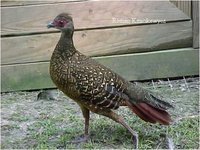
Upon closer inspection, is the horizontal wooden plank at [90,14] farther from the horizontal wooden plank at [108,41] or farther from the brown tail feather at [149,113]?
the brown tail feather at [149,113]

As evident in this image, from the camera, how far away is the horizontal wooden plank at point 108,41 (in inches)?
220

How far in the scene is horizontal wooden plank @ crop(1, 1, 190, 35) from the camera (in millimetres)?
5492

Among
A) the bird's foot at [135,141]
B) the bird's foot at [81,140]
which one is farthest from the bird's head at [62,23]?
the bird's foot at [135,141]

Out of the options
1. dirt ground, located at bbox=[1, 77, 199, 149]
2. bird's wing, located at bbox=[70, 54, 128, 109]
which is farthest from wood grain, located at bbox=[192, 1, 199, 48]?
bird's wing, located at bbox=[70, 54, 128, 109]

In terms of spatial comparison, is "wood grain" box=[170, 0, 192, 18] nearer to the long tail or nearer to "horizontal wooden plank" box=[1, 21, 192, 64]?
"horizontal wooden plank" box=[1, 21, 192, 64]

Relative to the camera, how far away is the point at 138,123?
4.55m

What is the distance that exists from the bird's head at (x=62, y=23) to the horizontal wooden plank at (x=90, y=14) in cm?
150

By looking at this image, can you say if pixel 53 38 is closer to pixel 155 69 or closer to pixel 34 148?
pixel 155 69

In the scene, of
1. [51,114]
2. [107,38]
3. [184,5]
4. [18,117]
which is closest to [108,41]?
[107,38]

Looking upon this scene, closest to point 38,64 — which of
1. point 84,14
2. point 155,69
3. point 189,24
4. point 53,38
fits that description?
point 53,38

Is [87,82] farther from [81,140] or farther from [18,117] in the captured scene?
[18,117]

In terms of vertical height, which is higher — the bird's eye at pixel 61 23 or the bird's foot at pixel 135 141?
the bird's eye at pixel 61 23

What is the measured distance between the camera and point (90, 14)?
5566 mm

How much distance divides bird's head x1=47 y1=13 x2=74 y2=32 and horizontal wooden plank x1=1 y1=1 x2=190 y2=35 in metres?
1.50
